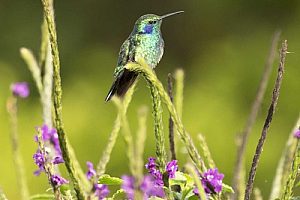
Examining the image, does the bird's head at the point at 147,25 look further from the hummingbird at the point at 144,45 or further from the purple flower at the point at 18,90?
the purple flower at the point at 18,90

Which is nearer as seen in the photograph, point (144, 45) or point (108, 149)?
point (108, 149)

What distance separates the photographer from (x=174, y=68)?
8.58 m

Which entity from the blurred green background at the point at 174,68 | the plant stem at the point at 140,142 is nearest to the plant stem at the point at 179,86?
the plant stem at the point at 140,142

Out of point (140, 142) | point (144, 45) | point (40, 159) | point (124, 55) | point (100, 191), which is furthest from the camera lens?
point (144, 45)

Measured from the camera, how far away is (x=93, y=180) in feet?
3.34

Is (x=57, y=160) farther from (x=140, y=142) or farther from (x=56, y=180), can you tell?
(x=140, y=142)

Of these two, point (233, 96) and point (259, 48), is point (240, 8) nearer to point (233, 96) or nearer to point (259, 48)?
point (259, 48)

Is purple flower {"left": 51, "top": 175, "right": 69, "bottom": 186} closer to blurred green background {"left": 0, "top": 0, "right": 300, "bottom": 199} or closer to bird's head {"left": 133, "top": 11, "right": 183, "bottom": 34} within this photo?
bird's head {"left": 133, "top": 11, "right": 183, "bottom": 34}

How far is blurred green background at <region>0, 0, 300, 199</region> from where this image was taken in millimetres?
7207

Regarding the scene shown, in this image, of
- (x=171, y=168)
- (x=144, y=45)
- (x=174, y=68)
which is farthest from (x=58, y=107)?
(x=174, y=68)

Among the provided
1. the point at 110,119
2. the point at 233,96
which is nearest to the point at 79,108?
the point at 110,119

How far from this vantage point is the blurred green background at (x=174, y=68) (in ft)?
23.6

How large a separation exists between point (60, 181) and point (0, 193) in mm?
89

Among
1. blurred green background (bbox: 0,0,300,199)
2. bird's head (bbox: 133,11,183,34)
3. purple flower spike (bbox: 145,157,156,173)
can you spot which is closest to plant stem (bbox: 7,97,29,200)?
purple flower spike (bbox: 145,157,156,173)
